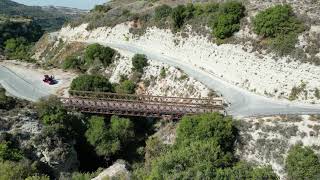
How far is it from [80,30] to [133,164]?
60.9m

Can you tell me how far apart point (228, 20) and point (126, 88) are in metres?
20.0

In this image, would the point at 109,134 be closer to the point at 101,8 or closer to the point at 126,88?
the point at 126,88

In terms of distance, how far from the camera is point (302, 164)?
165 feet

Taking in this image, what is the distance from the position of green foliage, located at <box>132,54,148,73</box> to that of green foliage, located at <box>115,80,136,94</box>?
3.40m

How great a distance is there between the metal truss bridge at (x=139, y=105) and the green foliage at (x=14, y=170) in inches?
656

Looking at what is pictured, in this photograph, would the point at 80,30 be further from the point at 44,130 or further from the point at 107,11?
the point at 44,130

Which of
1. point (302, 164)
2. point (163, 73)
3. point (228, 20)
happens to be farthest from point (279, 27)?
point (302, 164)

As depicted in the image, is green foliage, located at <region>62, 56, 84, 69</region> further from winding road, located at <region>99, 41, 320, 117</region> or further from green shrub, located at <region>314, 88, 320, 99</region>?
green shrub, located at <region>314, 88, 320, 99</region>

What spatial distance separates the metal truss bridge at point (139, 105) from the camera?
207 ft

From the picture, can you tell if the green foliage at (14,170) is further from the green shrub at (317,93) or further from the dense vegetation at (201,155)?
the green shrub at (317,93)

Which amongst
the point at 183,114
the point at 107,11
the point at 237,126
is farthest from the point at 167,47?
the point at 107,11

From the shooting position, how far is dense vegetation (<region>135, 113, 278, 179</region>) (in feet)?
147

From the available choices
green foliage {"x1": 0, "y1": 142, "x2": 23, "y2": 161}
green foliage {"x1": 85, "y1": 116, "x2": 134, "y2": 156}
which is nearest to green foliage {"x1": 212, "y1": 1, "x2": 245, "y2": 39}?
green foliage {"x1": 85, "y1": 116, "x2": 134, "y2": 156}

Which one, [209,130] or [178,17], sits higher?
[178,17]
